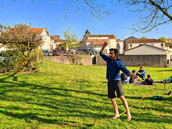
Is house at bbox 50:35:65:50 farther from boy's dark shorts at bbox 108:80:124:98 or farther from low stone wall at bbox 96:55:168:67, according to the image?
boy's dark shorts at bbox 108:80:124:98

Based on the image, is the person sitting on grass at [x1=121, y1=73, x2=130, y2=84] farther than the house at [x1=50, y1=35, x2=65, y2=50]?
No

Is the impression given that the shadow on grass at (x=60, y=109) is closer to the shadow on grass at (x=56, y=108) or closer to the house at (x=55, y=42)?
the shadow on grass at (x=56, y=108)

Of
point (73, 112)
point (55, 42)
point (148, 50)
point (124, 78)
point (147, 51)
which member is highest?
point (55, 42)

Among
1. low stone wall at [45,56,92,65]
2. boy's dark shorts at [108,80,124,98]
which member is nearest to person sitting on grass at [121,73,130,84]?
boy's dark shorts at [108,80,124,98]

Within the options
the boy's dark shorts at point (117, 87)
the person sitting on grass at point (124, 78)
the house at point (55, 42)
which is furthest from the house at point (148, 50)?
the house at point (55, 42)

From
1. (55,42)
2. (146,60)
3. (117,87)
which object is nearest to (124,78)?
(117,87)

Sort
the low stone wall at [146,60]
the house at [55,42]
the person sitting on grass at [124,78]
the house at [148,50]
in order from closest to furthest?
the person sitting on grass at [124,78] → the low stone wall at [146,60] → the house at [148,50] → the house at [55,42]

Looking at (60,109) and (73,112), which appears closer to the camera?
(73,112)

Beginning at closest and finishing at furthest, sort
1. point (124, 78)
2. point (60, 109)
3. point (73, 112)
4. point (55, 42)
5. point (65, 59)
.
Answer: point (73, 112), point (60, 109), point (124, 78), point (65, 59), point (55, 42)

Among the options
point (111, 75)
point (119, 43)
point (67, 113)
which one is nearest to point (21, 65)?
point (67, 113)

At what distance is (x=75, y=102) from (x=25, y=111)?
1646 mm

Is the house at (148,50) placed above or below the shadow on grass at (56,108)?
above

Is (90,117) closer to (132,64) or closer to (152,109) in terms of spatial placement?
(152,109)

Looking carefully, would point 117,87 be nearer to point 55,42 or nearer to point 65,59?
point 65,59
